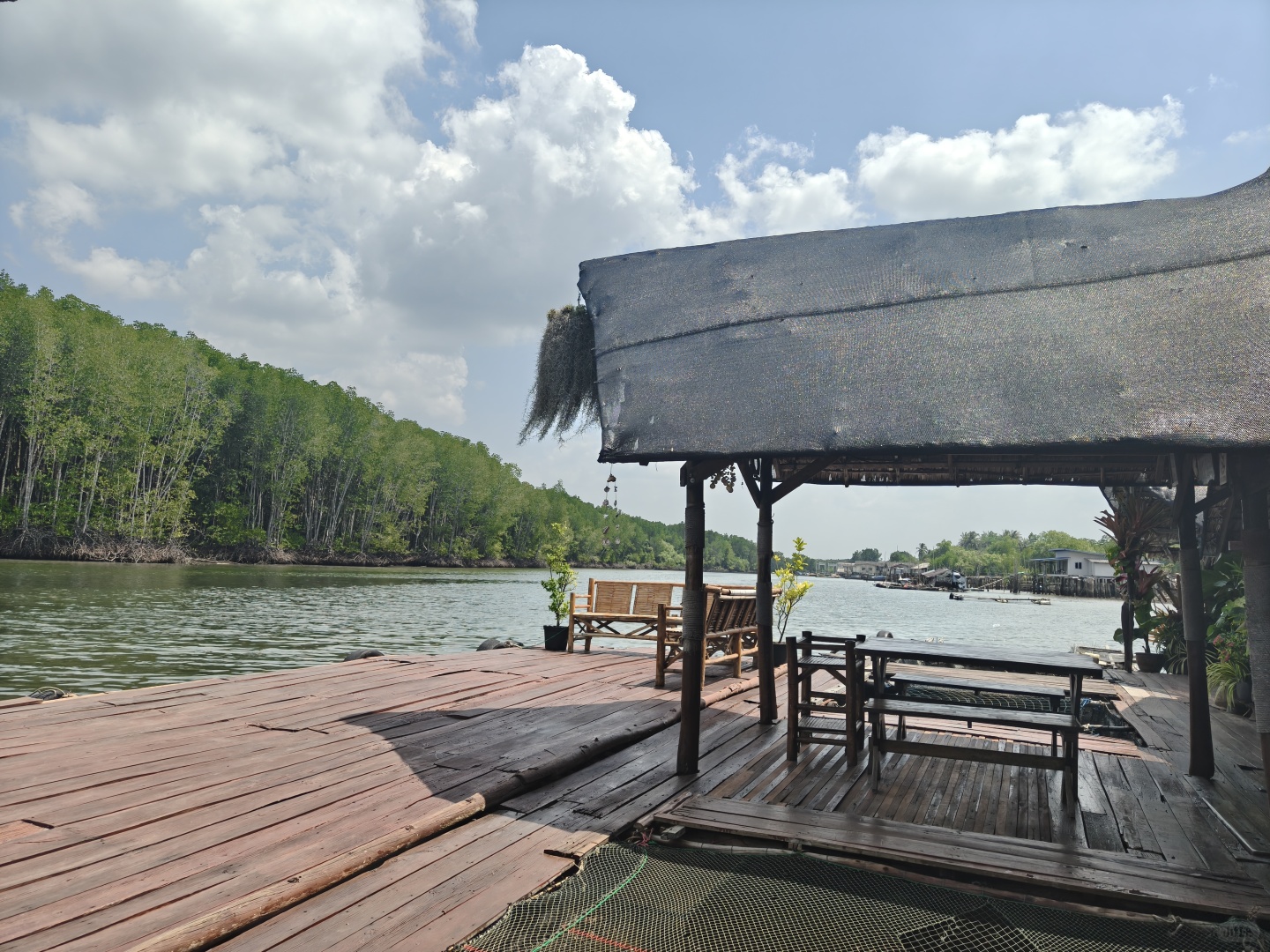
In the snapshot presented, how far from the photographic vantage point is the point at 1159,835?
3469 mm

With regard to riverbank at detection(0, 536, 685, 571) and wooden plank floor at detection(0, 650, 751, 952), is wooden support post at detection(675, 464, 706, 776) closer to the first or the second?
wooden plank floor at detection(0, 650, 751, 952)

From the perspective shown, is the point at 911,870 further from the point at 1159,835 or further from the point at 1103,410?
the point at 1103,410

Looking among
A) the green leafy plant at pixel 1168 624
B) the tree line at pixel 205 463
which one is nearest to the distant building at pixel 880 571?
the tree line at pixel 205 463

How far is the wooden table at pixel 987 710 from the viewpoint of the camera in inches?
146

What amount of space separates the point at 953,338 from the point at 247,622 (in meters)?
16.6

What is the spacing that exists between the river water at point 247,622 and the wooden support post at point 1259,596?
365 inches

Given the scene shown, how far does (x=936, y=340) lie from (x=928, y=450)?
2.52 feet

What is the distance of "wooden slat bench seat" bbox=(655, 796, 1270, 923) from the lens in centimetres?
275

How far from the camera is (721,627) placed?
277 inches

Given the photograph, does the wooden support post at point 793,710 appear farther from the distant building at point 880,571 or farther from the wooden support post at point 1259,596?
Result: the distant building at point 880,571

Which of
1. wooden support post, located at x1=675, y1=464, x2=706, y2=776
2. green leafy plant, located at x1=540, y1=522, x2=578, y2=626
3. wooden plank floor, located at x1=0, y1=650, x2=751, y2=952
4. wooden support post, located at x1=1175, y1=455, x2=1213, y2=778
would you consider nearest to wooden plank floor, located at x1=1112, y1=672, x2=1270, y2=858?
wooden support post, located at x1=1175, y1=455, x2=1213, y2=778

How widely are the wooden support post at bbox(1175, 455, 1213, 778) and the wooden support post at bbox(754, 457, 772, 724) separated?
242 centimetres

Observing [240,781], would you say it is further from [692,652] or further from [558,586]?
[558,586]

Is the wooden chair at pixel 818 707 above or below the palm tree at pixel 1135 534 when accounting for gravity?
below
